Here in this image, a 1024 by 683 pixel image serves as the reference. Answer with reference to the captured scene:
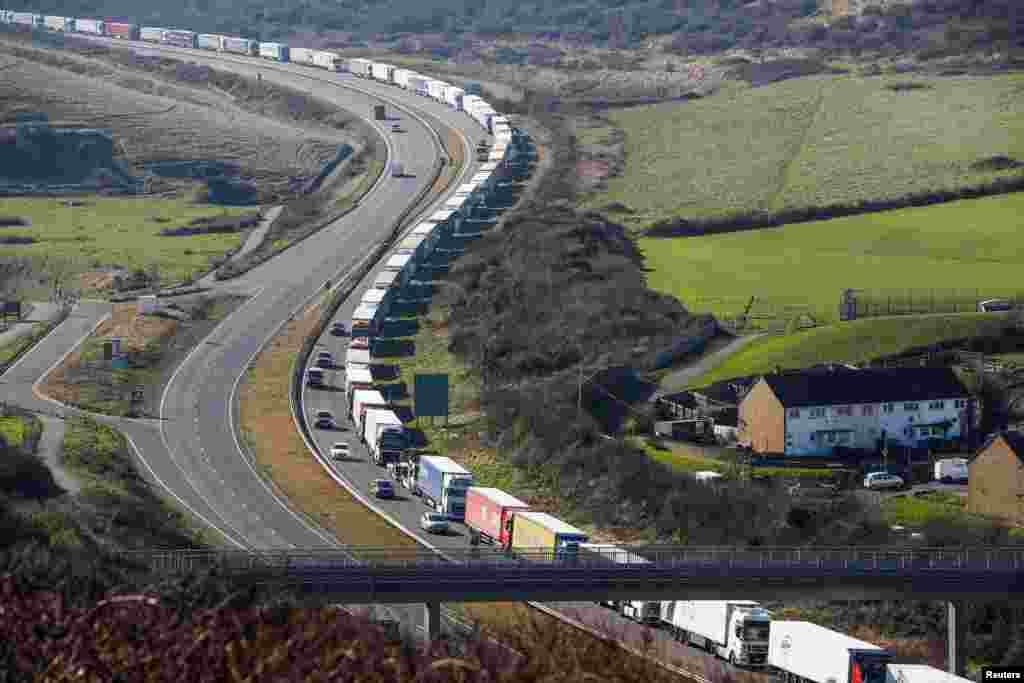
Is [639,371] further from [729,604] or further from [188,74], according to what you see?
[188,74]

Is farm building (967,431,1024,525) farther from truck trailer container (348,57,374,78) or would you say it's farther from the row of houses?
truck trailer container (348,57,374,78)

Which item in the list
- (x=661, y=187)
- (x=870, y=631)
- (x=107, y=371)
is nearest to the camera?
(x=870, y=631)

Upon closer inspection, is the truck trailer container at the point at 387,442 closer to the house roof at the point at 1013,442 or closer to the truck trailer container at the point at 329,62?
the house roof at the point at 1013,442

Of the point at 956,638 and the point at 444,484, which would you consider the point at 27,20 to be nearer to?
the point at 444,484

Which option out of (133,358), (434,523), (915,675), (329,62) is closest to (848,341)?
(434,523)

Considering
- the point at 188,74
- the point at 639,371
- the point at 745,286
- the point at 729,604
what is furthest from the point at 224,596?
the point at 188,74

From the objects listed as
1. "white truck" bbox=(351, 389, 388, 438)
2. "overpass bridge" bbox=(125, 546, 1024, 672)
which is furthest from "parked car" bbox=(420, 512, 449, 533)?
"white truck" bbox=(351, 389, 388, 438)
